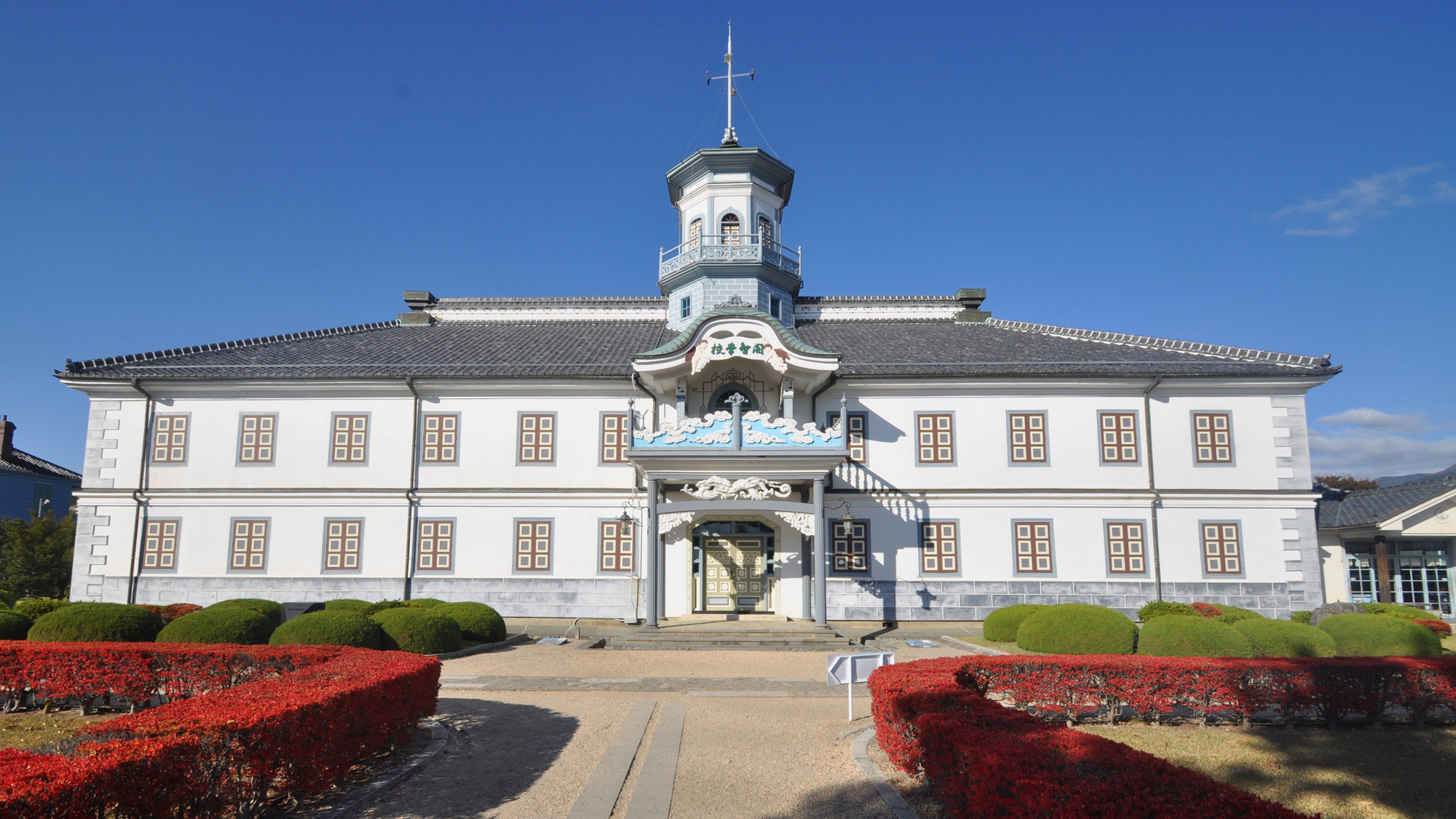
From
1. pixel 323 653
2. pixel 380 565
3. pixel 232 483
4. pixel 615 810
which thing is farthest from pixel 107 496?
pixel 615 810

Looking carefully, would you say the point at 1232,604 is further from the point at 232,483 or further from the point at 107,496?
the point at 107,496

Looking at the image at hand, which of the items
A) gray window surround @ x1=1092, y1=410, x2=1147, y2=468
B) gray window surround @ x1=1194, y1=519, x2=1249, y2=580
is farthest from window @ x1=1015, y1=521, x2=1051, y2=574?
gray window surround @ x1=1194, y1=519, x2=1249, y2=580

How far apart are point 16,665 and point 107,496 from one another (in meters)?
15.4

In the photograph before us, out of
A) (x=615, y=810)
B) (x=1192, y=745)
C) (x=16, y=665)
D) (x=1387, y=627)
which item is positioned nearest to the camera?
(x=615, y=810)

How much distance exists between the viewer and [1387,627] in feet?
52.6

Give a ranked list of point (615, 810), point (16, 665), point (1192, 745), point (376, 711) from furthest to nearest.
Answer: point (16, 665) < point (1192, 745) < point (376, 711) < point (615, 810)

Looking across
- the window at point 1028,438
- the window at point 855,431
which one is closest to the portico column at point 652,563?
the window at point 855,431

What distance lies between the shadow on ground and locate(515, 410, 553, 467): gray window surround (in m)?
11.8

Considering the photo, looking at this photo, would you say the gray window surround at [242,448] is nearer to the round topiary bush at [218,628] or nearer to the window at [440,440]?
the window at [440,440]

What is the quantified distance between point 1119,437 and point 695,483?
1241 cm

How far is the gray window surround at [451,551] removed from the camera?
24.3 m

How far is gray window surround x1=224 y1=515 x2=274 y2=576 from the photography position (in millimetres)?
24516

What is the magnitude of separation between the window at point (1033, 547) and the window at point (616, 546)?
36.1 feet

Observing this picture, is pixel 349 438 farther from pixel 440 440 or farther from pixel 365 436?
pixel 440 440
